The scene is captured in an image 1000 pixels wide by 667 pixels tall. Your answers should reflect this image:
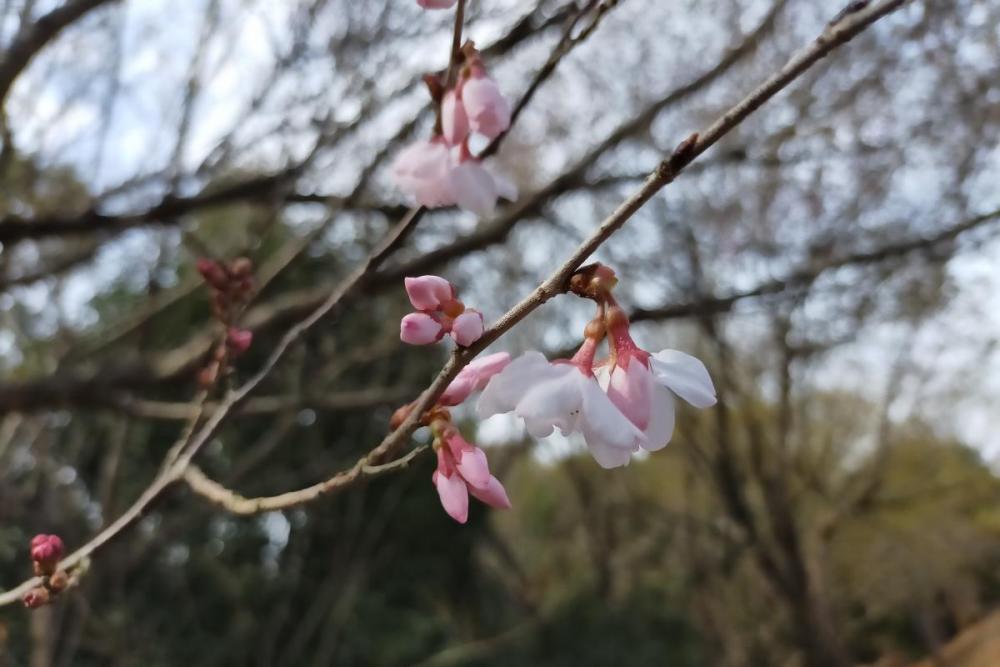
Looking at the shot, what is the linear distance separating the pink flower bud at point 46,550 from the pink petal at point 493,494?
42 cm

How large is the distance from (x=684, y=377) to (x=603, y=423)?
9cm

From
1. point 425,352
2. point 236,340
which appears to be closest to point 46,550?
point 236,340

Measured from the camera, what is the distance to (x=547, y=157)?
5.47m

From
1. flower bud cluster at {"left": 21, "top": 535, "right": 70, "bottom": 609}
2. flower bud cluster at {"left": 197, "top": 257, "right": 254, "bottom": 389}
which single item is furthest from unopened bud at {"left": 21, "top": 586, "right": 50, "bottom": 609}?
flower bud cluster at {"left": 197, "top": 257, "right": 254, "bottom": 389}

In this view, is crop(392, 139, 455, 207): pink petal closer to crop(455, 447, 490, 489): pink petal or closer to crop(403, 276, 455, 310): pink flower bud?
crop(403, 276, 455, 310): pink flower bud

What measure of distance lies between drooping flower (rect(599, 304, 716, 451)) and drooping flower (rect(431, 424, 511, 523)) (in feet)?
0.37

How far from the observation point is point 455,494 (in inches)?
24.6

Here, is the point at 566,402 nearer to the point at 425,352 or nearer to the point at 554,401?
the point at 554,401

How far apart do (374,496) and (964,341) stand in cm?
512

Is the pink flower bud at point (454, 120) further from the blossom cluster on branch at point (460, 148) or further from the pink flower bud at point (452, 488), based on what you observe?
the pink flower bud at point (452, 488)

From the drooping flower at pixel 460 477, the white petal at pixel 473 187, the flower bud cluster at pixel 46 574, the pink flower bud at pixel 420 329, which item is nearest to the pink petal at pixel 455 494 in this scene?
the drooping flower at pixel 460 477

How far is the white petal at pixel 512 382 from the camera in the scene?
1.87ft

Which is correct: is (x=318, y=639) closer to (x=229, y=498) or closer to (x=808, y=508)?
(x=229, y=498)

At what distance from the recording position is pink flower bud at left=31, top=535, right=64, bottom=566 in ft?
2.44
